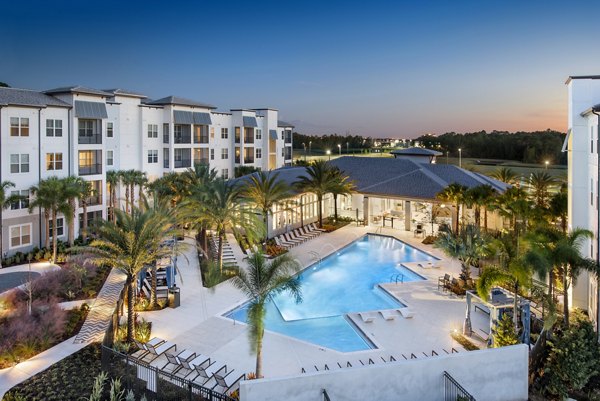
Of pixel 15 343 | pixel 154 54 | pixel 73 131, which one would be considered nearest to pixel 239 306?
pixel 15 343

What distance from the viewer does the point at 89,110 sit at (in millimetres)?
29312

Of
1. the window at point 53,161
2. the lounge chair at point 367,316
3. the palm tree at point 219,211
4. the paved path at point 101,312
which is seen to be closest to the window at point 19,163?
the window at point 53,161

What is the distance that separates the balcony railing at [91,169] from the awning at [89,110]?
3524mm

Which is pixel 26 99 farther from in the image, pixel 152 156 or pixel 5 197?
pixel 152 156

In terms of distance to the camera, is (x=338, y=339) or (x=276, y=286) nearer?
(x=276, y=286)

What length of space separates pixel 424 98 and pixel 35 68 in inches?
2015

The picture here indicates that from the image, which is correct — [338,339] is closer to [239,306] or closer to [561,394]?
[239,306]

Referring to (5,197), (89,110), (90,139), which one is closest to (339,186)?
(90,139)

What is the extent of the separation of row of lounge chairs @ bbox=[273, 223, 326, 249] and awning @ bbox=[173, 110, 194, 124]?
1619 cm

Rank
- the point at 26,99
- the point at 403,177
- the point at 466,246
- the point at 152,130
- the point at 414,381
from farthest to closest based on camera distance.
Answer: the point at 152,130
the point at 403,177
the point at 26,99
the point at 466,246
the point at 414,381

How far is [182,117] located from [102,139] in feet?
35.3

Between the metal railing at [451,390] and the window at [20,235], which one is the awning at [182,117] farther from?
the metal railing at [451,390]

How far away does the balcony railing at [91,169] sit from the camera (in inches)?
1182

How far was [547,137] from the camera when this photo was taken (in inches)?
3378
